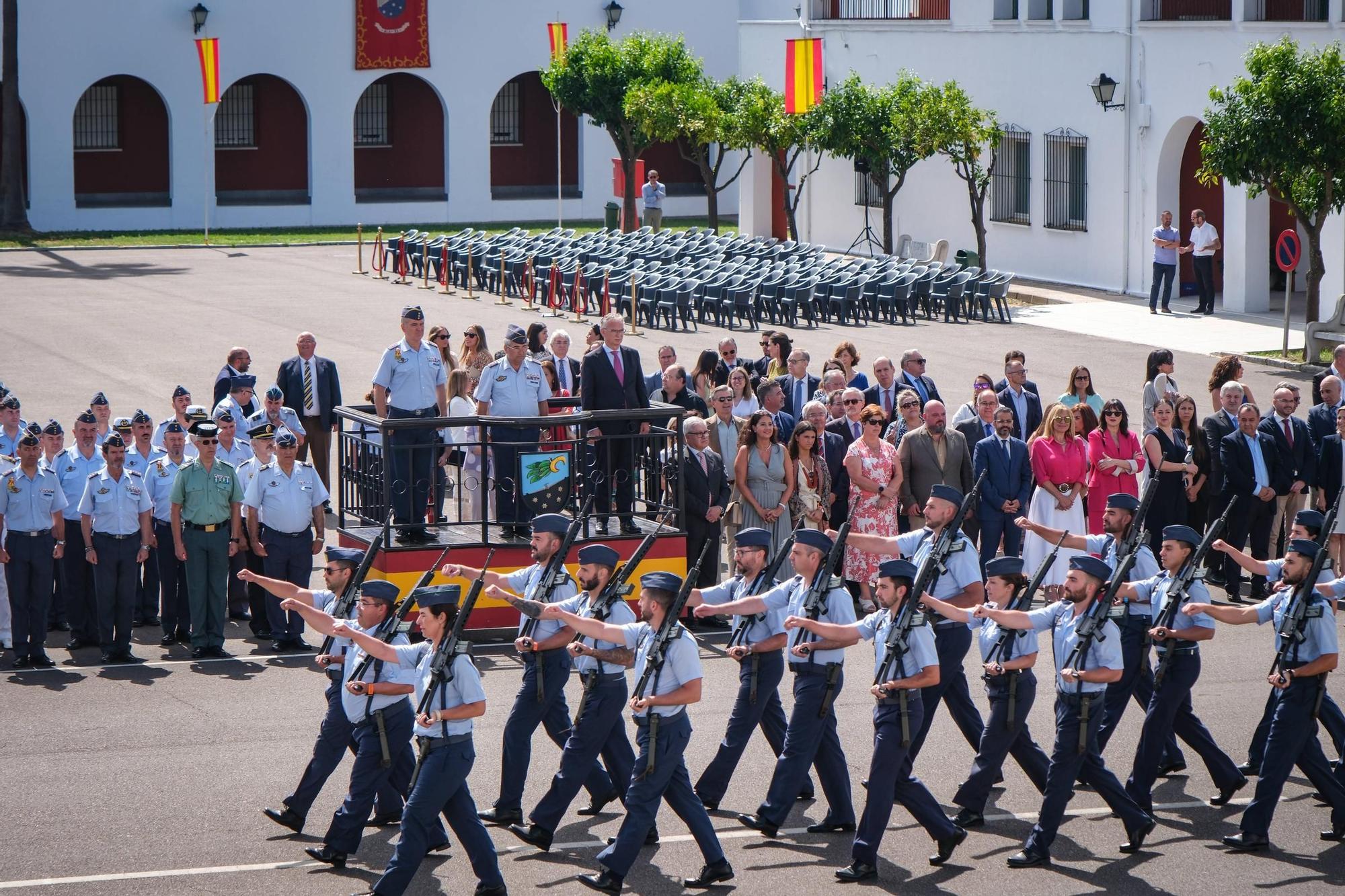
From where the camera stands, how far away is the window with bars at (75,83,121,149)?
44.7 metres

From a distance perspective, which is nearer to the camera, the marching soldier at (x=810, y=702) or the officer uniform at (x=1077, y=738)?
the officer uniform at (x=1077, y=738)

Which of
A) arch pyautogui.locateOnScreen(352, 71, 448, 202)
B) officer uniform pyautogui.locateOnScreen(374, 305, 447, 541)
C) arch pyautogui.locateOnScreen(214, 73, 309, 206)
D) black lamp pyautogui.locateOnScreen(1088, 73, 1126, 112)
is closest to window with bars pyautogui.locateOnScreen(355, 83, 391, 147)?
arch pyautogui.locateOnScreen(352, 71, 448, 202)

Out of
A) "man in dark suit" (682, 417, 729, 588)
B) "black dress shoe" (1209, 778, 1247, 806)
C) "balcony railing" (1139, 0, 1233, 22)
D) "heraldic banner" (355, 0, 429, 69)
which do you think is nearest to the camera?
"black dress shoe" (1209, 778, 1247, 806)

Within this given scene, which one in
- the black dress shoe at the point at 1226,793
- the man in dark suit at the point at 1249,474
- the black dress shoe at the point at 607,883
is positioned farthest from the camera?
the man in dark suit at the point at 1249,474

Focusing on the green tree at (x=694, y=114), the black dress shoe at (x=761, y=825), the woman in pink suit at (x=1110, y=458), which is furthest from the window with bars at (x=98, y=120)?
the black dress shoe at (x=761, y=825)

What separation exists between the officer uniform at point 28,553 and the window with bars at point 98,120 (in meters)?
34.7

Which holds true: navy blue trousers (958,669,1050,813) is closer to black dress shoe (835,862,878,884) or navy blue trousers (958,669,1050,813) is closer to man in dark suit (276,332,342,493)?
black dress shoe (835,862,878,884)

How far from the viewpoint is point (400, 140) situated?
48.1 metres

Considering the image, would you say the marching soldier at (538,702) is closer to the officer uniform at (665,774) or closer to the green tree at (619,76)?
the officer uniform at (665,774)

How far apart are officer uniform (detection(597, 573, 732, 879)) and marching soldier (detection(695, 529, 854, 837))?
609 millimetres

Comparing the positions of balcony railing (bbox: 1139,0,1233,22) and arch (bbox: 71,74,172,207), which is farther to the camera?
arch (bbox: 71,74,172,207)

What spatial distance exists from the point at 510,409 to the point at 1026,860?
626 cm

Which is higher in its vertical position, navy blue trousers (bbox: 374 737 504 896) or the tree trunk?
the tree trunk

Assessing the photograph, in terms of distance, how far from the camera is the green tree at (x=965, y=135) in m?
32.4
